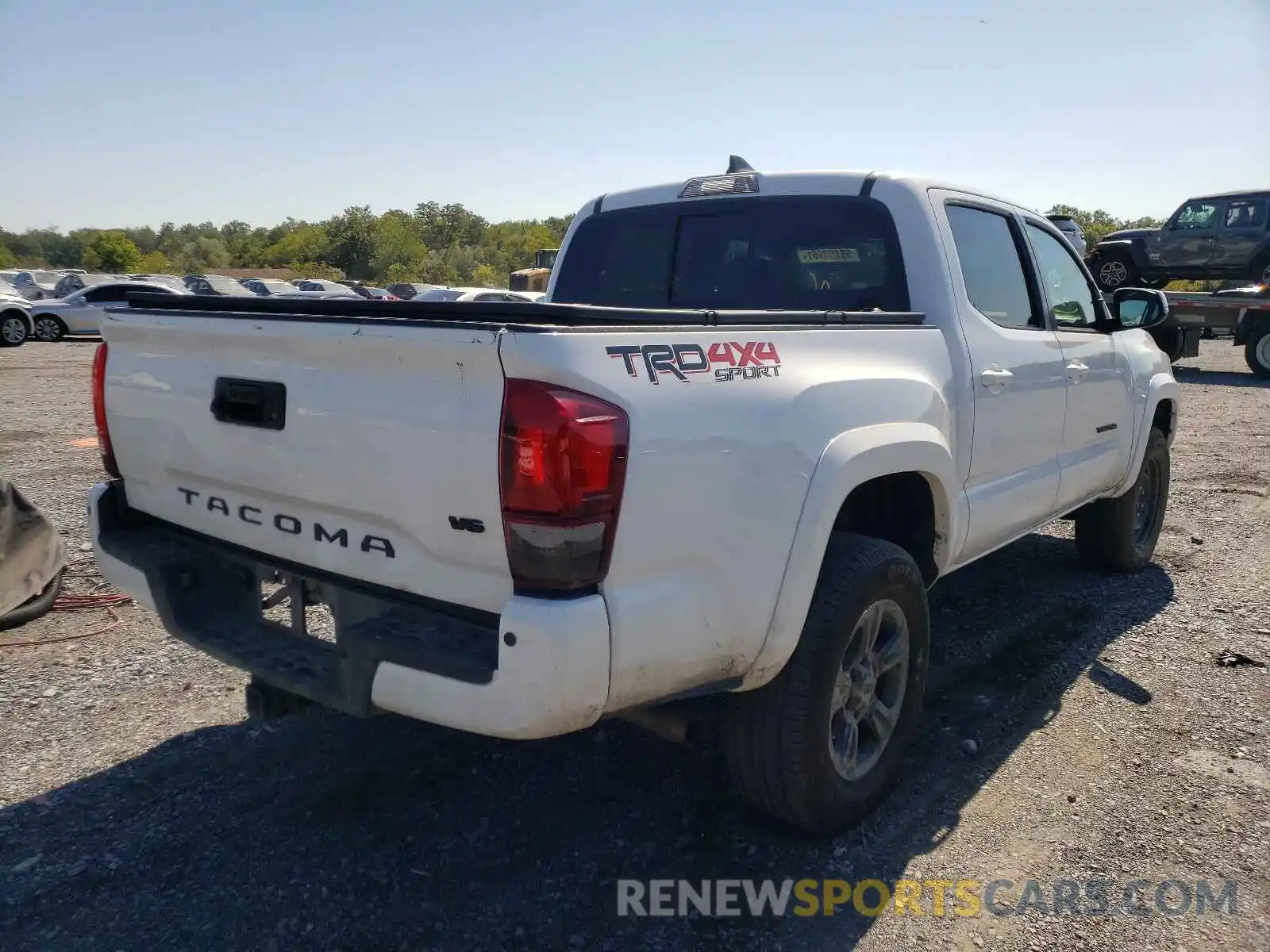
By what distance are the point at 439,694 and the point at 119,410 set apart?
1638 mm

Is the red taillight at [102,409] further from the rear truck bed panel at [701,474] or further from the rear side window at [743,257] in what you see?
the rear side window at [743,257]

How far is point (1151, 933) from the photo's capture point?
8.63 feet

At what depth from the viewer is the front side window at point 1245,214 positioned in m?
19.5

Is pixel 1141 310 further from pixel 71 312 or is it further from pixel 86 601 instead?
pixel 71 312

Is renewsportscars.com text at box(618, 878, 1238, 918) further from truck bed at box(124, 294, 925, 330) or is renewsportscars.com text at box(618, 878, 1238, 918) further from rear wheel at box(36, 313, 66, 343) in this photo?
rear wheel at box(36, 313, 66, 343)

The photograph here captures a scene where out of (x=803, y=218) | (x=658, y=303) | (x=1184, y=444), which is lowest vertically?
(x=1184, y=444)

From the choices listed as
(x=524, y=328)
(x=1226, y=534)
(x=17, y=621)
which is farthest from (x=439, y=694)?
(x=1226, y=534)

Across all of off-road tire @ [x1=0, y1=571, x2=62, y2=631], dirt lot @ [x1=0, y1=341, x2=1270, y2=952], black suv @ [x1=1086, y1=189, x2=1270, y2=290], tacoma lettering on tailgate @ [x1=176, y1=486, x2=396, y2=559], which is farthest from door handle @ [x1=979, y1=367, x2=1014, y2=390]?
black suv @ [x1=1086, y1=189, x2=1270, y2=290]

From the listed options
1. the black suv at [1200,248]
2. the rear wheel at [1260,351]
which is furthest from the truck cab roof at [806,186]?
the black suv at [1200,248]

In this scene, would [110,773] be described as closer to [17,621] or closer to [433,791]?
[433,791]

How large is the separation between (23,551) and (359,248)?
2981 inches

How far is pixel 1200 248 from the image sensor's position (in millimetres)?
20156

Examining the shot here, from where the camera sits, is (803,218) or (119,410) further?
(803,218)

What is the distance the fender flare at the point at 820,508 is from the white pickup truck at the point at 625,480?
11mm
